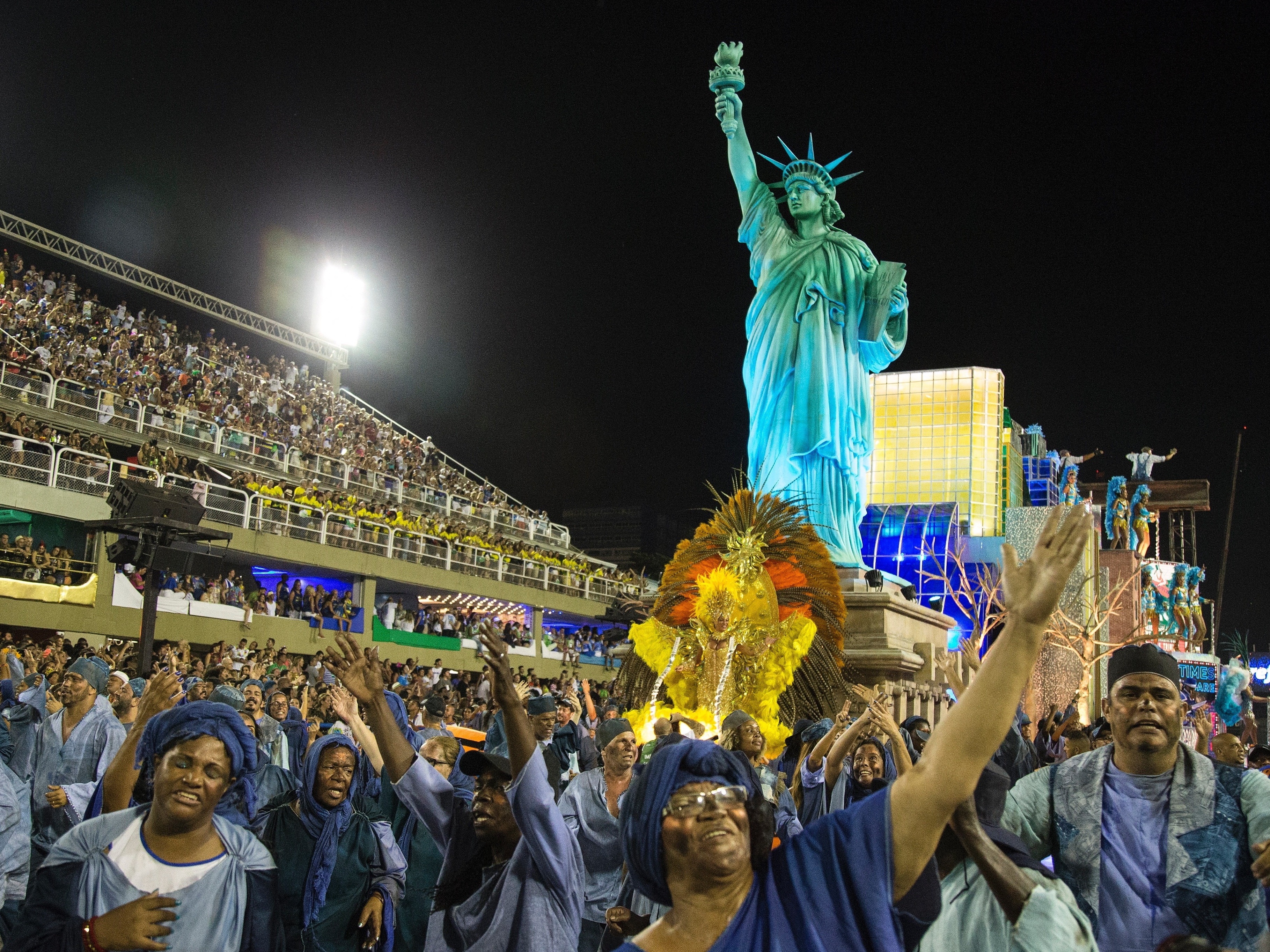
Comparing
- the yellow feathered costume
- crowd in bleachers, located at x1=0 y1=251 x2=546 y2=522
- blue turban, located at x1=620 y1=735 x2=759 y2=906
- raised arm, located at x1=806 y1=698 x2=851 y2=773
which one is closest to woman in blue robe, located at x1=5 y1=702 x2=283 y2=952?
blue turban, located at x1=620 y1=735 x2=759 y2=906

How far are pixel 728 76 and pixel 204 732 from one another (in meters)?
17.2

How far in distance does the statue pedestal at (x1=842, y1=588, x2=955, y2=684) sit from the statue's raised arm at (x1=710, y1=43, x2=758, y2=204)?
730 cm

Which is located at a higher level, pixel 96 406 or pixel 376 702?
pixel 96 406

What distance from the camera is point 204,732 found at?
3.12 metres

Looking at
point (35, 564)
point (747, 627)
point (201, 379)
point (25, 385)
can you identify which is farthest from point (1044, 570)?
point (201, 379)

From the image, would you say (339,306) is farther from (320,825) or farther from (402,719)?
(320,825)

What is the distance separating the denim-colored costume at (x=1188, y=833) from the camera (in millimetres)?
2986

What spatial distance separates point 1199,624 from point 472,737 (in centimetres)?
4729

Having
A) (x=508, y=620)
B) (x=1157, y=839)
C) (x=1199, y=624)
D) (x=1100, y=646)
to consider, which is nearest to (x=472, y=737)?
(x=1157, y=839)

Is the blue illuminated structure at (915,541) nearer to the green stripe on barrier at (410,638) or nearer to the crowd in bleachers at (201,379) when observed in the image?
the crowd in bleachers at (201,379)

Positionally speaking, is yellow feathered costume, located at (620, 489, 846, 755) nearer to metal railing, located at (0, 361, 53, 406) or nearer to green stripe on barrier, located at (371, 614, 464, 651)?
green stripe on barrier, located at (371, 614, 464, 651)

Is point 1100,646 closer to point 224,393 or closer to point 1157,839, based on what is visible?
point 224,393

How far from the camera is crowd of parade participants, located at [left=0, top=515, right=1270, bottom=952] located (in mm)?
2131

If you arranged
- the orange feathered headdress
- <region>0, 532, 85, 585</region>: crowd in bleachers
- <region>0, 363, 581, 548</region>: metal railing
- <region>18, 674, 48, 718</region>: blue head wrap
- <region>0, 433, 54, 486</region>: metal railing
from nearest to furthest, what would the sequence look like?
<region>18, 674, 48, 718</region>: blue head wrap, the orange feathered headdress, <region>0, 532, 85, 585</region>: crowd in bleachers, <region>0, 433, 54, 486</region>: metal railing, <region>0, 363, 581, 548</region>: metal railing
